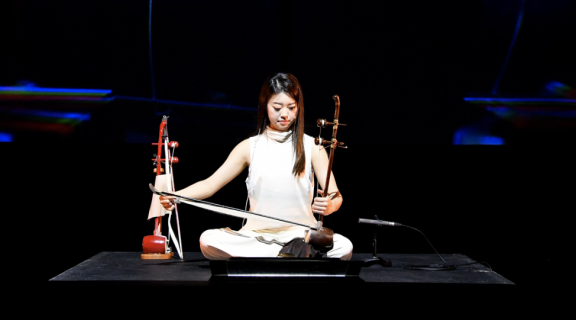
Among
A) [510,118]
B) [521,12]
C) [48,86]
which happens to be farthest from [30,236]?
[521,12]

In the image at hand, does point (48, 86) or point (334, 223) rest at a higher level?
point (48, 86)

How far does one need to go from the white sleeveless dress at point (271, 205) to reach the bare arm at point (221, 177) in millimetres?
47

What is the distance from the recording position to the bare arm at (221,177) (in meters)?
2.88

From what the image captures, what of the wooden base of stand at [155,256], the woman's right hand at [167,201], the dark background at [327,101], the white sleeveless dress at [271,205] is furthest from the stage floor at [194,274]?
the dark background at [327,101]

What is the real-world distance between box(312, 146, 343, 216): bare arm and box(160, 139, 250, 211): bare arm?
358 millimetres

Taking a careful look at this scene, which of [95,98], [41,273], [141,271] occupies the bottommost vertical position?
[41,273]

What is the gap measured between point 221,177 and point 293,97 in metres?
0.55

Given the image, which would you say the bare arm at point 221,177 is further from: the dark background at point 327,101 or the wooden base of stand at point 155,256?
the dark background at point 327,101

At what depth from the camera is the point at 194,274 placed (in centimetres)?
253

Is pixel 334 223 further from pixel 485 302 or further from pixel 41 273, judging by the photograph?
pixel 41 273

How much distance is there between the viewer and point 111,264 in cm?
288

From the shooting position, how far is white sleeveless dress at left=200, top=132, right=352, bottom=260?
274 cm

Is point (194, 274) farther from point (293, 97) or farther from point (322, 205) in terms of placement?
point (293, 97)

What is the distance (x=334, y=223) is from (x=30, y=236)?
6.41 feet
